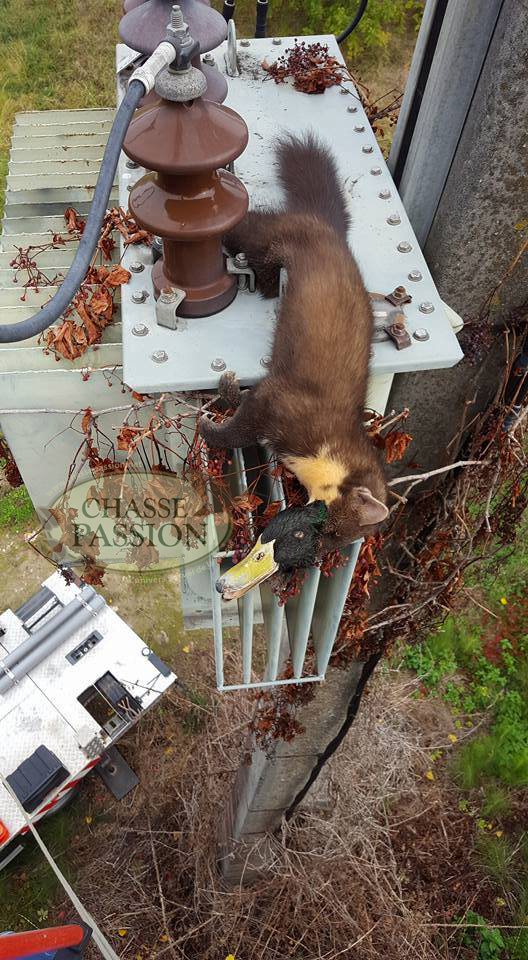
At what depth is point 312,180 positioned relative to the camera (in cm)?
220

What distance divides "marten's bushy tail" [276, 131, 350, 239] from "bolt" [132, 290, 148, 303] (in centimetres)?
62

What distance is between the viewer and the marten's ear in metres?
2.10

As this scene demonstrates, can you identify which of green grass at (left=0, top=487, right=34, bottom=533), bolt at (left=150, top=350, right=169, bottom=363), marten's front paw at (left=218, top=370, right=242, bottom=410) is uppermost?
bolt at (left=150, top=350, right=169, bottom=363)

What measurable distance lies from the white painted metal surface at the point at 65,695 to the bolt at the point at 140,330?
2992mm

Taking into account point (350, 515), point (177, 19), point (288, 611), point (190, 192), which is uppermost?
Answer: point (177, 19)

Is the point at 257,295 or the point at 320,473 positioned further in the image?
Answer: the point at 320,473

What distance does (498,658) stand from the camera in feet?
18.5

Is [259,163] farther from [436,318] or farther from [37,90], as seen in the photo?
[37,90]

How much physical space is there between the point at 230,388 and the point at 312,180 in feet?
2.71

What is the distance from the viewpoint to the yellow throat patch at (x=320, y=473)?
2.23 m

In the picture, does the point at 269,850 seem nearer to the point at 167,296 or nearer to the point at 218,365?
the point at 218,365

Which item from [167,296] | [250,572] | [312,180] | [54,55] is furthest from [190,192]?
[54,55]

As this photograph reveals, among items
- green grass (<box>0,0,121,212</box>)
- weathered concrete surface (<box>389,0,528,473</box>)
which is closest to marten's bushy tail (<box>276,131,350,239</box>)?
weathered concrete surface (<box>389,0,528,473</box>)

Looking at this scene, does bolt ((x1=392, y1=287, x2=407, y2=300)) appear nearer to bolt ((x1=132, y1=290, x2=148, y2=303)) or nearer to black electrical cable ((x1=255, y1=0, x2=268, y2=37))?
bolt ((x1=132, y1=290, x2=148, y2=303))
